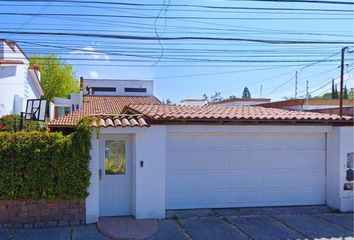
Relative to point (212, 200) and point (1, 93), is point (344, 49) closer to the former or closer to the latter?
point (212, 200)

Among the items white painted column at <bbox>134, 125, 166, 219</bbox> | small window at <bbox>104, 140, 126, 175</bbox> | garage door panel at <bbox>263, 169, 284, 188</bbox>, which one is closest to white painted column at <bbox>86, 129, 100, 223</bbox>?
small window at <bbox>104, 140, 126, 175</bbox>

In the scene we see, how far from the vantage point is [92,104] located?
3050cm

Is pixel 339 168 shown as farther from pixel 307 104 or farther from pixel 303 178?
pixel 307 104

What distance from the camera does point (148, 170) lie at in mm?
8750

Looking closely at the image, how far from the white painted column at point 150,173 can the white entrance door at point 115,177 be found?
1.37 ft

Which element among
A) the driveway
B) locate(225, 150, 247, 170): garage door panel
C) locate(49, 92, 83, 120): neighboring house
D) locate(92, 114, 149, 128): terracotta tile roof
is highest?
locate(49, 92, 83, 120): neighboring house

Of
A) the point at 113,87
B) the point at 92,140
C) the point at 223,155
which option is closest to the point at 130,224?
the point at 92,140

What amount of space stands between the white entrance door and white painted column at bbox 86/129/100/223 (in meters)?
0.46

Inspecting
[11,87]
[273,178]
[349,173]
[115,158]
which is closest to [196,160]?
[115,158]

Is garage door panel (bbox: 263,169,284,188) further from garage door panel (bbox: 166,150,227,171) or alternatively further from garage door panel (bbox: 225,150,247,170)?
garage door panel (bbox: 166,150,227,171)

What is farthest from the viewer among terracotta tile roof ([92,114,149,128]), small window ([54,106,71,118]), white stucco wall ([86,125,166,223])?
small window ([54,106,71,118])

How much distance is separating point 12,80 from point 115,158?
12.0 m

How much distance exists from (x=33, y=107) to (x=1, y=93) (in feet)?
19.0

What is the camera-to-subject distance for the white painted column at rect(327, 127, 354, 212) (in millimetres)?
9711
